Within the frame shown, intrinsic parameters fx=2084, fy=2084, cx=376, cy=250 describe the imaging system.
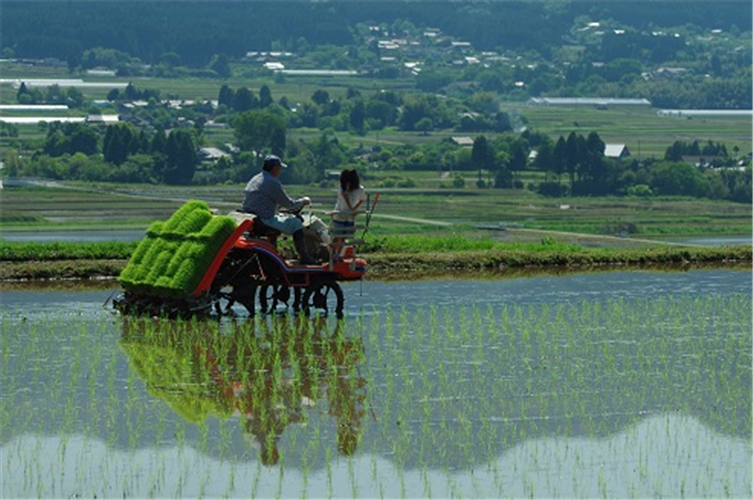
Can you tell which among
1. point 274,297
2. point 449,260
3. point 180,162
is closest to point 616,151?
point 180,162

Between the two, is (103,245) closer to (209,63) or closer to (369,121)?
(369,121)

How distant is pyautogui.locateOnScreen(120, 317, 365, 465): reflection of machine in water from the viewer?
13000mm

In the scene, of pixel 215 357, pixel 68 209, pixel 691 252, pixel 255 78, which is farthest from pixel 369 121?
pixel 215 357

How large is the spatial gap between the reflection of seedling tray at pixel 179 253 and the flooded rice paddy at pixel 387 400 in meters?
0.32

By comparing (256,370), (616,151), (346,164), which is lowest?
(346,164)

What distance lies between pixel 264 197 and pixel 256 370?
3184 millimetres

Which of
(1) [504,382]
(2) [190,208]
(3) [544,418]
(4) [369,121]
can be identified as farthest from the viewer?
(4) [369,121]

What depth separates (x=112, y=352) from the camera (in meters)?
15.5

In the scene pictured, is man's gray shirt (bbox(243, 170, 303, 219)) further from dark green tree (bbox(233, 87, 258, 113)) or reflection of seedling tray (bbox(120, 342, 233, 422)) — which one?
dark green tree (bbox(233, 87, 258, 113))

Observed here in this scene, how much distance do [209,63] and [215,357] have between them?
608 ft

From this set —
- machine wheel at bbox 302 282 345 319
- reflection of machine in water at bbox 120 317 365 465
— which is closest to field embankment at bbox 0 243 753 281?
machine wheel at bbox 302 282 345 319

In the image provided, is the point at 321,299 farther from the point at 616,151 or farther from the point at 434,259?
the point at 616,151

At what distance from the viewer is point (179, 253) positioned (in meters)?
17.0

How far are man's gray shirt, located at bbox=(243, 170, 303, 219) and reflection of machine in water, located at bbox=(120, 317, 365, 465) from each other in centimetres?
95
